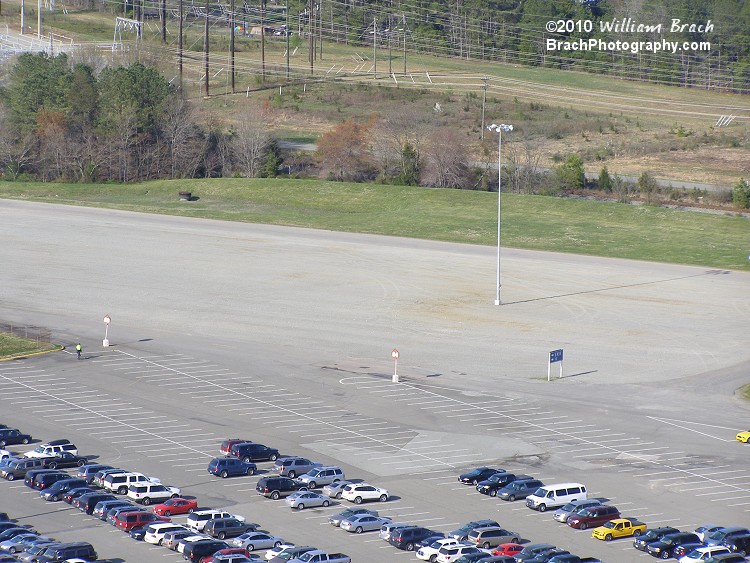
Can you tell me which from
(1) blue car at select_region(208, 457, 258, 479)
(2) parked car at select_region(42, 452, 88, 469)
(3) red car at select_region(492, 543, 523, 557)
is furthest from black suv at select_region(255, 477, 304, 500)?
(3) red car at select_region(492, 543, 523, 557)

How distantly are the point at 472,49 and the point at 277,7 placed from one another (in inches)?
1404

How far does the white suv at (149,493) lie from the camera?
3881 centimetres

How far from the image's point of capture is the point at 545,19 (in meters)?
184

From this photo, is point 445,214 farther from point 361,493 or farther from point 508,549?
point 508,549

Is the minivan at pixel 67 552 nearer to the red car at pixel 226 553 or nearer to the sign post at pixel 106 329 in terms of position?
the red car at pixel 226 553

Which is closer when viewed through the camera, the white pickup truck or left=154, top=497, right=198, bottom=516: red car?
the white pickup truck

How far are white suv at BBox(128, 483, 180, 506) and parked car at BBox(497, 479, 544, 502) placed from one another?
419 inches

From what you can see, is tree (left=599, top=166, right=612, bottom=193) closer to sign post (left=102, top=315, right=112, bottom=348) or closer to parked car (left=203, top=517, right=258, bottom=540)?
sign post (left=102, top=315, right=112, bottom=348)

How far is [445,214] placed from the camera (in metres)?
101

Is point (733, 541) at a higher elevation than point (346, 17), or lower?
lower

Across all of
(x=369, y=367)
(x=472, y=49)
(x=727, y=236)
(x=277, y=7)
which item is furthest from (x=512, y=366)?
(x=277, y=7)

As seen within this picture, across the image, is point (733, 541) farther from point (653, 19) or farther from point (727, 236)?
point (653, 19)

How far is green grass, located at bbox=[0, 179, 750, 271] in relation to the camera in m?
90.4

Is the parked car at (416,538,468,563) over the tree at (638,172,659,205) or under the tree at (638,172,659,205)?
under
